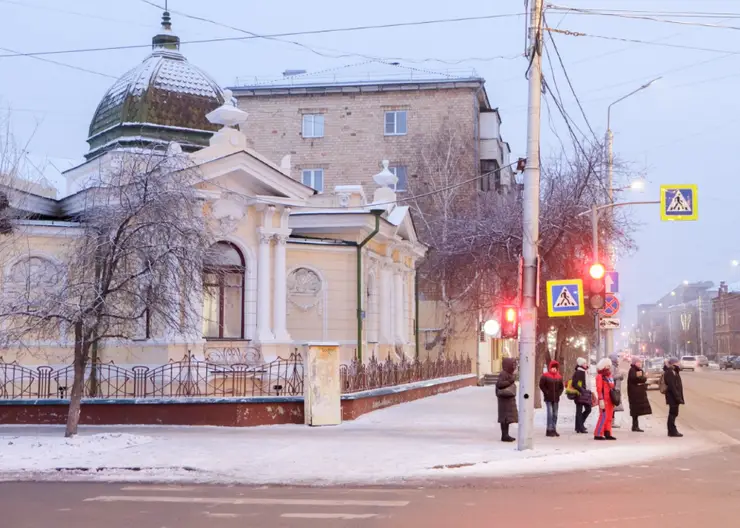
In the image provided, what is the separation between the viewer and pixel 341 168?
168 ft

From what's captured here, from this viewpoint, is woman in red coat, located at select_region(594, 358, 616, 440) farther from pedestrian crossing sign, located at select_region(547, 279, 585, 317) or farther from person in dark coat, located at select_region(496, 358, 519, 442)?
person in dark coat, located at select_region(496, 358, 519, 442)

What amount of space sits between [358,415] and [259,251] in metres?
5.61

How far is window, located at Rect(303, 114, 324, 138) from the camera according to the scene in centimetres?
5172

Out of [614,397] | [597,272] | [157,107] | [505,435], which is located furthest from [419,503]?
[157,107]

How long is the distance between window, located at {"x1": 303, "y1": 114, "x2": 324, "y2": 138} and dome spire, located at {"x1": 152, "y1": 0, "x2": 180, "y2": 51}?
2185cm

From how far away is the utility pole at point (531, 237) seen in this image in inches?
620

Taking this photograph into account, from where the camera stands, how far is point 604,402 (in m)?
17.7

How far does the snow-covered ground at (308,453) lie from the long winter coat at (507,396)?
0.56 m

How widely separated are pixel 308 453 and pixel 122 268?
4703mm

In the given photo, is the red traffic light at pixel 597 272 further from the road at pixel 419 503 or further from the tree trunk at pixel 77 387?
the tree trunk at pixel 77 387

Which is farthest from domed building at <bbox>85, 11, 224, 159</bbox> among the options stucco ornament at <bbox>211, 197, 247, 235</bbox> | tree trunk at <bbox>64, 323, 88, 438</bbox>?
tree trunk at <bbox>64, 323, 88, 438</bbox>

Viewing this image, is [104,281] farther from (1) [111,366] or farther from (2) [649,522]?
(2) [649,522]

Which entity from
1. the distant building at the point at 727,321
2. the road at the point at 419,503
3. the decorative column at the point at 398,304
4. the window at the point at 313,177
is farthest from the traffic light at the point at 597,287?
the distant building at the point at 727,321

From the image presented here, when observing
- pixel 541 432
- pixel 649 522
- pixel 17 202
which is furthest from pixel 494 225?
pixel 649 522
